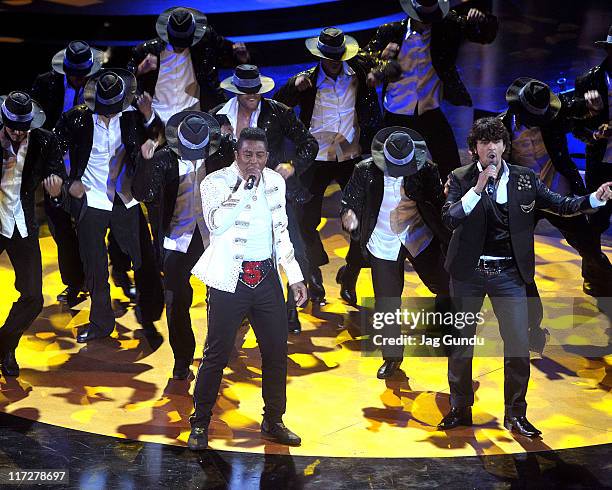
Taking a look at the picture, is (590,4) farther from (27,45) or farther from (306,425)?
(306,425)

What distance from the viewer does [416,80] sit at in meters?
8.61

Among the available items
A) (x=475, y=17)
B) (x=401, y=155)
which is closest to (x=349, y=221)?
(x=401, y=155)

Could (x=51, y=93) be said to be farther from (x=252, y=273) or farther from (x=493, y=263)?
(x=493, y=263)

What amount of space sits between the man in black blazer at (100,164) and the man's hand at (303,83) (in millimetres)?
1180

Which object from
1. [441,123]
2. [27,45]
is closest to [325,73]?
[441,123]

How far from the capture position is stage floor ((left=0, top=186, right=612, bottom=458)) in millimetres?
6410

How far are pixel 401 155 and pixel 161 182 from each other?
4.63 feet

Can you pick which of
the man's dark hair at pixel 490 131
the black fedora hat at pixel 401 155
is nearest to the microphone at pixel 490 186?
the man's dark hair at pixel 490 131

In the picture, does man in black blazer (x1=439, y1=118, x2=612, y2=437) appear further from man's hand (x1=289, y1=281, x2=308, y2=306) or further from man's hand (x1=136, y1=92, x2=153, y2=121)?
man's hand (x1=136, y1=92, x2=153, y2=121)

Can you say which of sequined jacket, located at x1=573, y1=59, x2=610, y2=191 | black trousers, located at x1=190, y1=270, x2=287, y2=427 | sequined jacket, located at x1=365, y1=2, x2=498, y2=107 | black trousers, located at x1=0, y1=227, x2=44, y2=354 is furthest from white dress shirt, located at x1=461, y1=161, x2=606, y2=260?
black trousers, located at x1=0, y1=227, x2=44, y2=354

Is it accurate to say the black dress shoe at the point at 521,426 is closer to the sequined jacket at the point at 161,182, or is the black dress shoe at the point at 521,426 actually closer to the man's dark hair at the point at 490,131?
the man's dark hair at the point at 490,131

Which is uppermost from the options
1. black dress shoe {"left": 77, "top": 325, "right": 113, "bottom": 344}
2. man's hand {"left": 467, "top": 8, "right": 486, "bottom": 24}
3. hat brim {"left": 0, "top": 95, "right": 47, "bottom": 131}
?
man's hand {"left": 467, "top": 8, "right": 486, "bottom": 24}

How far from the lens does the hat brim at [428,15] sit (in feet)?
27.6

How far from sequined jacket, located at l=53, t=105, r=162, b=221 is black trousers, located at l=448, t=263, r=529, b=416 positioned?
2480 mm
